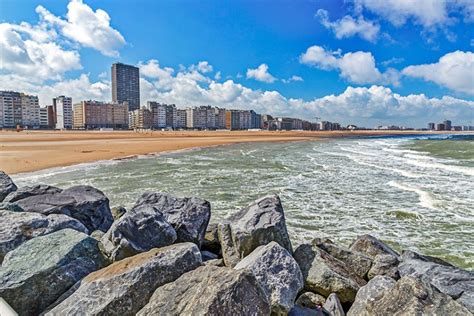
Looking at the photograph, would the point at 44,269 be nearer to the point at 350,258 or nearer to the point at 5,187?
the point at 350,258

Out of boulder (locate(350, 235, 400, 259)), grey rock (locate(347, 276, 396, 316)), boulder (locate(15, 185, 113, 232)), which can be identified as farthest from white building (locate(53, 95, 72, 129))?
grey rock (locate(347, 276, 396, 316))

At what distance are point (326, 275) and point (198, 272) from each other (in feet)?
6.27

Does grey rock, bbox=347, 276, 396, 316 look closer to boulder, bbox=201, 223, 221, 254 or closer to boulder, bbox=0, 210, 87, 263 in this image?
boulder, bbox=201, 223, 221, 254

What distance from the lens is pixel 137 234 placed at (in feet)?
14.5

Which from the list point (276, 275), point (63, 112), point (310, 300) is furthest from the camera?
point (63, 112)

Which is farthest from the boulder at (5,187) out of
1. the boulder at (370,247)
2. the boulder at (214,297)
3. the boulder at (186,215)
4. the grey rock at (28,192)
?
the boulder at (370,247)

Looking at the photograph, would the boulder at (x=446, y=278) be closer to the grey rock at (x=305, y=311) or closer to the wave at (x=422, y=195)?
the grey rock at (x=305, y=311)

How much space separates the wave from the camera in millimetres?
11391

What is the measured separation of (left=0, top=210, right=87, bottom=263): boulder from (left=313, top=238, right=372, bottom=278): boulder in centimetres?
403

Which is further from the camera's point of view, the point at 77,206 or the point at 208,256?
the point at 77,206

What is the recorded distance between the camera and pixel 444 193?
13336mm

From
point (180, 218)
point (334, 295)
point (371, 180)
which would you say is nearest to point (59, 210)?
point (180, 218)

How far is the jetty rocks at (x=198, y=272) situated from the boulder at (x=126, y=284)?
10 mm

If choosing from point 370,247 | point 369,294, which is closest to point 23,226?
point 369,294
